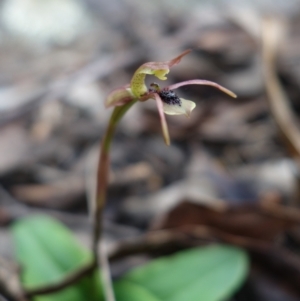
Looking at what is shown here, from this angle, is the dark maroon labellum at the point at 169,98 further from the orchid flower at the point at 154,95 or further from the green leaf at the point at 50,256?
the green leaf at the point at 50,256

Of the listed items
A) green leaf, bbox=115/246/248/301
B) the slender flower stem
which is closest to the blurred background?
green leaf, bbox=115/246/248/301

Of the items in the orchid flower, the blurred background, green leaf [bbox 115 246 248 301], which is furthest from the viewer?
the blurred background

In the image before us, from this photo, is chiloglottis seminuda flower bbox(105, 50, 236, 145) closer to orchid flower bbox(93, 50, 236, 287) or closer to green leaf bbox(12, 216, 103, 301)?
orchid flower bbox(93, 50, 236, 287)

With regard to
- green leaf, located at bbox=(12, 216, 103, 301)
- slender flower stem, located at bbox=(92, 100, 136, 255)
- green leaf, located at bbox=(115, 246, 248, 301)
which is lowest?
green leaf, located at bbox=(115, 246, 248, 301)

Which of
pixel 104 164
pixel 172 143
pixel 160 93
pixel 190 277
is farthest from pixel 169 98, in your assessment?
pixel 172 143

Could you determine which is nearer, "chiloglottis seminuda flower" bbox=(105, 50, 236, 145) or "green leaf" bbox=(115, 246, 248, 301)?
"chiloglottis seminuda flower" bbox=(105, 50, 236, 145)

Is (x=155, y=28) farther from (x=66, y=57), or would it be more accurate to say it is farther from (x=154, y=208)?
(x=154, y=208)

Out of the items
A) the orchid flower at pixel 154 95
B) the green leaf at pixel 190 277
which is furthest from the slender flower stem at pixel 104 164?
the green leaf at pixel 190 277
